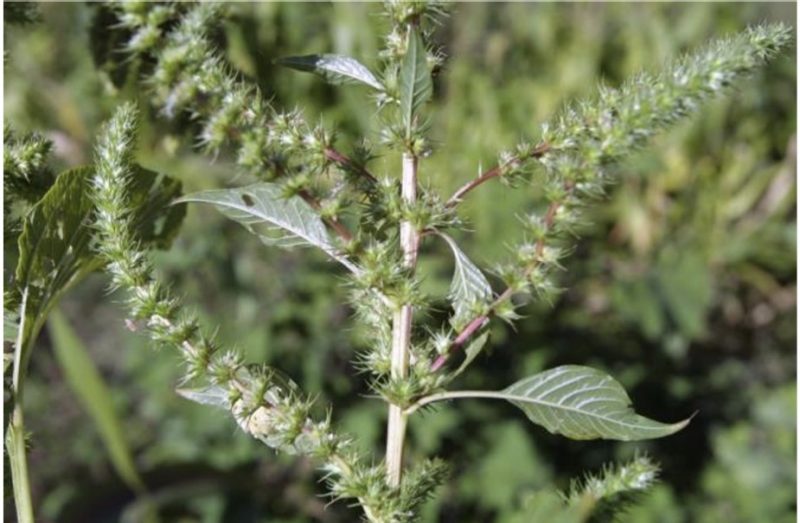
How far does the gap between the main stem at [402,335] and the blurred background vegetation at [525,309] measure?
787mm

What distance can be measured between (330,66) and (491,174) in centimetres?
16

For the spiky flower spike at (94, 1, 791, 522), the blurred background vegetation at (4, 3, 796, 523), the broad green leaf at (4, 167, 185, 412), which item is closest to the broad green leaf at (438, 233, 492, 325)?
the spiky flower spike at (94, 1, 791, 522)

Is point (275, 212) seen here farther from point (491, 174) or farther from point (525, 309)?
point (525, 309)

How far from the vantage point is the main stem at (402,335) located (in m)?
0.74

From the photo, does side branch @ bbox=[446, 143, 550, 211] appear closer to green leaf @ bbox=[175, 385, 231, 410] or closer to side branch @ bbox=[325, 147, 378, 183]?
side branch @ bbox=[325, 147, 378, 183]

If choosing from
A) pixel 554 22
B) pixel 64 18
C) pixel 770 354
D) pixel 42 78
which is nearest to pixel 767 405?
pixel 770 354

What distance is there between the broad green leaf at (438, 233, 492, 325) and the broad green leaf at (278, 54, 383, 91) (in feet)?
0.47

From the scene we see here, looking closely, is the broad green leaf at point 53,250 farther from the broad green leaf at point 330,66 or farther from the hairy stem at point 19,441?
the broad green leaf at point 330,66

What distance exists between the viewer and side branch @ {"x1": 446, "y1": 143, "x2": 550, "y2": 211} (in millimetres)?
748

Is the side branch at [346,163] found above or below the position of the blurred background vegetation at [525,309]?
above

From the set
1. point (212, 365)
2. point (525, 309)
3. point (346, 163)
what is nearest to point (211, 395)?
point (212, 365)

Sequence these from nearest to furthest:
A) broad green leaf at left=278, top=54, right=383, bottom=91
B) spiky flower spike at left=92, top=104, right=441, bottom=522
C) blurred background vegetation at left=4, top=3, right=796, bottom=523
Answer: spiky flower spike at left=92, top=104, right=441, bottom=522
broad green leaf at left=278, top=54, right=383, bottom=91
blurred background vegetation at left=4, top=3, right=796, bottom=523

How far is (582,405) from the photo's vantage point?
30.2 inches

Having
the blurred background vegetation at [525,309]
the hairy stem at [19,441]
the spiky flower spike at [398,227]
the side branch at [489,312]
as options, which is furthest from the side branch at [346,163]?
the blurred background vegetation at [525,309]
